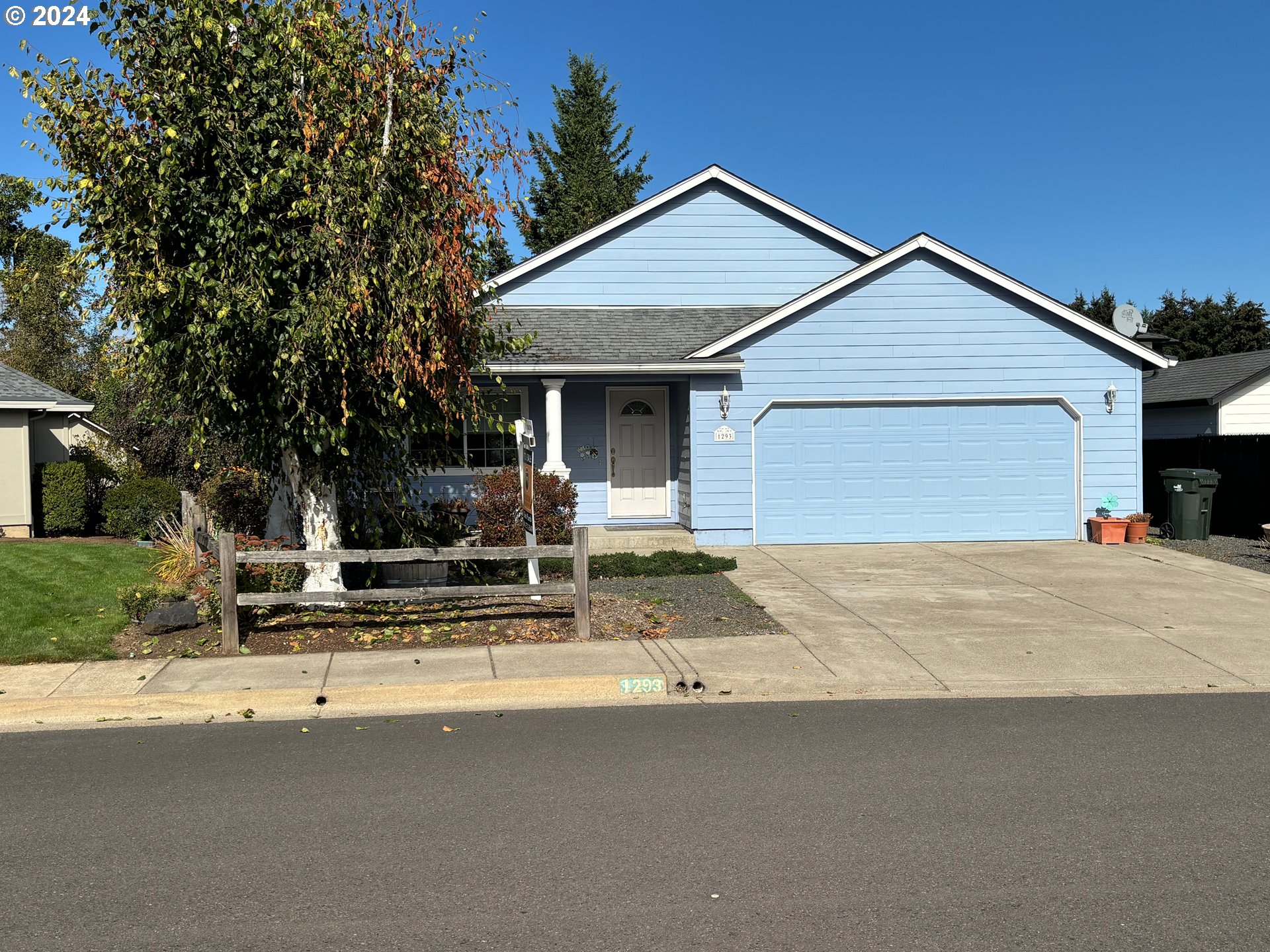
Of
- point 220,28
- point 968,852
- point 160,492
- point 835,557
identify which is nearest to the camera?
point 968,852

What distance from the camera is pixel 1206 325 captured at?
45969mm

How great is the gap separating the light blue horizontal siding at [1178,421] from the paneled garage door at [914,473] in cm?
925

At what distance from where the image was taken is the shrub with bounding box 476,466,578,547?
45.3 ft

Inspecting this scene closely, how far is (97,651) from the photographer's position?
8.80 m

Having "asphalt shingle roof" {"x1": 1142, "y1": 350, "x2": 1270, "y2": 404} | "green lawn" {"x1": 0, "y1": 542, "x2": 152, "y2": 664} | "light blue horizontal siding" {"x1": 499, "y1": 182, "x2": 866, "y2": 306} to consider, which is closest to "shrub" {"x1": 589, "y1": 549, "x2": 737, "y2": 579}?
"green lawn" {"x1": 0, "y1": 542, "x2": 152, "y2": 664}

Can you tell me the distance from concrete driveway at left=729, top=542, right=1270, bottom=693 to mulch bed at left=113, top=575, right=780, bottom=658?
2.92 feet

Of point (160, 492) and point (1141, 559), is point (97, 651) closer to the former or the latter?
point (160, 492)

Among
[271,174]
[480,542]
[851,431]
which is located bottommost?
[480,542]

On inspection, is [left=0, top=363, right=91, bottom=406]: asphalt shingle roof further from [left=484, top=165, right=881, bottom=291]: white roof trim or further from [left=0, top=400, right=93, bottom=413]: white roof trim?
[left=484, top=165, right=881, bottom=291]: white roof trim

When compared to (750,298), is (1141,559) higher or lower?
lower

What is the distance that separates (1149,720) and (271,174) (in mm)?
7948

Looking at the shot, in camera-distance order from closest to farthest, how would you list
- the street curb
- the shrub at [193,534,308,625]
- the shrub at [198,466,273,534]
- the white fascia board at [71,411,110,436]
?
1. the street curb
2. the shrub at [193,534,308,625]
3. the shrub at [198,466,273,534]
4. the white fascia board at [71,411,110,436]

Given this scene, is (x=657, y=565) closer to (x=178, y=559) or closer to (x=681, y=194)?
(x=178, y=559)

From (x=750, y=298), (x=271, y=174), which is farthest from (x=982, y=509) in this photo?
(x=271, y=174)
